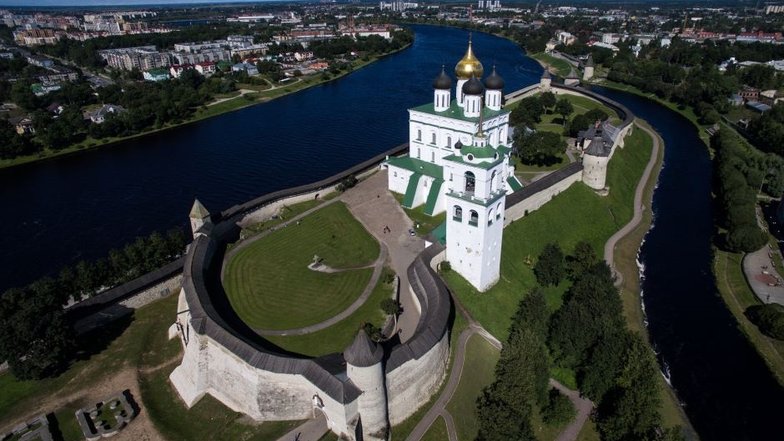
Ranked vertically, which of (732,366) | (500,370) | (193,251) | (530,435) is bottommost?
(732,366)

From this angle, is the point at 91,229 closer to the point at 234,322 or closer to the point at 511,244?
the point at 234,322

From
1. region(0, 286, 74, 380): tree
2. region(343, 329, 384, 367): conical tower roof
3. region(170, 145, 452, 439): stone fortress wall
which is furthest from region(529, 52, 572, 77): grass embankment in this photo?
region(0, 286, 74, 380): tree

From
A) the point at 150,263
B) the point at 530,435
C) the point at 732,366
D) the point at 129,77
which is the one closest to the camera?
the point at 530,435

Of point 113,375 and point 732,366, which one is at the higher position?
point 113,375

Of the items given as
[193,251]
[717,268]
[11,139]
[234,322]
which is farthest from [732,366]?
[11,139]

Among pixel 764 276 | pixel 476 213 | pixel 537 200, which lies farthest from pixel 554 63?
pixel 476 213

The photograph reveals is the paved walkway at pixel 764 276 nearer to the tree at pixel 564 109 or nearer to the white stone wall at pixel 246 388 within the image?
the white stone wall at pixel 246 388

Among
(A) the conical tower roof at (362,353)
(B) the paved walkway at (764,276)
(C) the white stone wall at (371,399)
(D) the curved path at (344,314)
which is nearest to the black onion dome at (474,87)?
(D) the curved path at (344,314)
